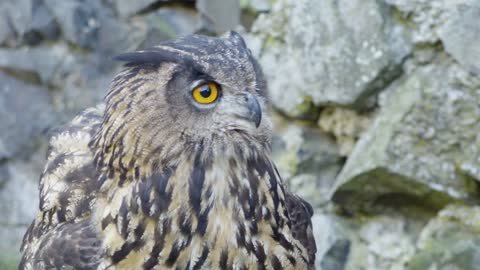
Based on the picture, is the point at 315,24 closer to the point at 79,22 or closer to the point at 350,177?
the point at 350,177

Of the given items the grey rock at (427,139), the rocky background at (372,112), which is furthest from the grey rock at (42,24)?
the grey rock at (427,139)

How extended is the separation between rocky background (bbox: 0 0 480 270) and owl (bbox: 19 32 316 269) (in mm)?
768

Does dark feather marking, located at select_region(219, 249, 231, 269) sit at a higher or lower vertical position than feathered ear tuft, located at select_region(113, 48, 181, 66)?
lower

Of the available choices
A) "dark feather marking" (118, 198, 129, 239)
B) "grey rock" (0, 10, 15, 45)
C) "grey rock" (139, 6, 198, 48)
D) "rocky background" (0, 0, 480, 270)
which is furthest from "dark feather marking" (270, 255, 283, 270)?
"grey rock" (0, 10, 15, 45)

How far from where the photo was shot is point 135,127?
1.56m

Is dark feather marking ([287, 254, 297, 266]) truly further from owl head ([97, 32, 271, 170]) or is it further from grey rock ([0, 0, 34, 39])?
grey rock ([0, 0, 34, 39])

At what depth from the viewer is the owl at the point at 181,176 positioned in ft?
5.00

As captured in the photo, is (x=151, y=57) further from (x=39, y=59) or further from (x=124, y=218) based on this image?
(x=39, y=59)

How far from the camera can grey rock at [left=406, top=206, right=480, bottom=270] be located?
2.32m

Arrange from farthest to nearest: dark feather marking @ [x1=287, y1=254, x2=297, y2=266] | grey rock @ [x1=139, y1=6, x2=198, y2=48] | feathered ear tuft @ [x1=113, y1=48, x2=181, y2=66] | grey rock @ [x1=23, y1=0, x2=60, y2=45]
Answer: grey rock @ [x1=23, y1=0, x2=60, y2=45], grey rock @ [x1=139, y1=6, x2=198, y2=48], dark feather marking @ [x1=287, y1=254, x2=297, y2=266], feathered ear tuft @ [x1=113, y1=48, x2=181, y2=66]

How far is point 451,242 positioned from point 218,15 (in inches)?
49.0

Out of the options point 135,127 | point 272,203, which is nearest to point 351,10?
point 272,203

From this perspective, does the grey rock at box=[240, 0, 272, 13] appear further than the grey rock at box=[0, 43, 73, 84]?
No

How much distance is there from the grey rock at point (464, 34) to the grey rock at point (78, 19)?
59.6 inches
